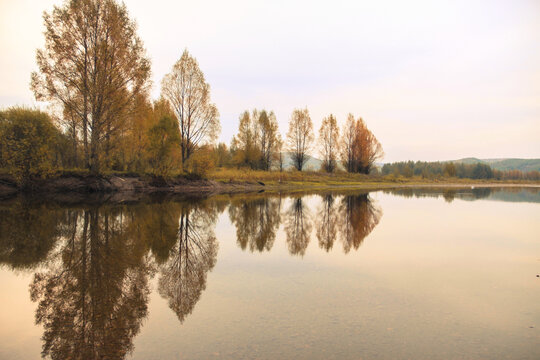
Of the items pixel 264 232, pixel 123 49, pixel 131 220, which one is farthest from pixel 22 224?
pixel 123 49

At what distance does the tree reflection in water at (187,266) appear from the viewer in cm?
511

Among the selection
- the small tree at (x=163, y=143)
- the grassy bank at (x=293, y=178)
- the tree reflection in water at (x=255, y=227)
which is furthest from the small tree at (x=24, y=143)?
the grassy bank at (x=293, y=178)

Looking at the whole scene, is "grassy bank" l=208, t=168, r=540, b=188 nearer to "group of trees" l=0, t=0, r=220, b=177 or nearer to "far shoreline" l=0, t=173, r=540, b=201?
"far shoreline" l=0, t=173, r=540, b=201

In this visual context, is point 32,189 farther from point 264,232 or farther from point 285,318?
point 285,318

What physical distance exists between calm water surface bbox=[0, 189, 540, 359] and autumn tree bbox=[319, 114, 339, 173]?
52.1 meters

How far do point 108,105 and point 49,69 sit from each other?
14.4 ft

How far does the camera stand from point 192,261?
7.27 m

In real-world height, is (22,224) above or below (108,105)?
below

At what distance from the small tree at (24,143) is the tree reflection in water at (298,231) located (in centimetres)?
1831

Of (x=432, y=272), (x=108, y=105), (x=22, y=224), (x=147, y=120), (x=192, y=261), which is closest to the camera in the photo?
(x=432, y=272)

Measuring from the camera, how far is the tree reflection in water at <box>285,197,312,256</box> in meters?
8.92

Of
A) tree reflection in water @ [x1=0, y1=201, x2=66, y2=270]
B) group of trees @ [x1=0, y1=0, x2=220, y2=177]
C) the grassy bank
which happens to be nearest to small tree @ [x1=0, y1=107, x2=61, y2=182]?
group of trees @ [x1=0, y1=0, x2=220, y2=177]

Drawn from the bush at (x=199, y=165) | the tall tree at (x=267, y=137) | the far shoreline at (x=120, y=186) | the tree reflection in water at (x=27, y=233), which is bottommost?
the tree reflection in water at (x=27, y=233)

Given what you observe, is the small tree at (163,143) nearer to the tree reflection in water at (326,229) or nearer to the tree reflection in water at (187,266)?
the tree reflection in water at (326,229)
